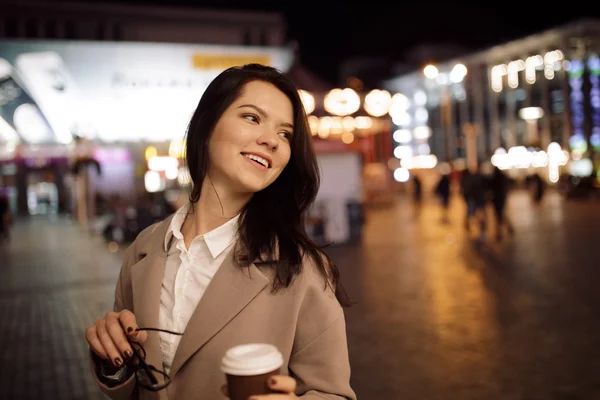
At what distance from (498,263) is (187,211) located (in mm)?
8939

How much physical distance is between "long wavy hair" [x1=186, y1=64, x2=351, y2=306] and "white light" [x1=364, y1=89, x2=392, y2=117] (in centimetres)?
1856

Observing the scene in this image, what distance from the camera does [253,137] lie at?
5.07 feet

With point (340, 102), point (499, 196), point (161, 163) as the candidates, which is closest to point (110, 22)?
point (161, 163)

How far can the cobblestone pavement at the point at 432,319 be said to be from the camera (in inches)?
179

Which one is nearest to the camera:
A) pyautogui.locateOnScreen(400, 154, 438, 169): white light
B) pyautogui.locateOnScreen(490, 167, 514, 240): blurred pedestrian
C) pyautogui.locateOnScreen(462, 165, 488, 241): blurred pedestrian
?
pyautogui.locateOnScreen(490, 167, 514, 240): blurred pedestrian

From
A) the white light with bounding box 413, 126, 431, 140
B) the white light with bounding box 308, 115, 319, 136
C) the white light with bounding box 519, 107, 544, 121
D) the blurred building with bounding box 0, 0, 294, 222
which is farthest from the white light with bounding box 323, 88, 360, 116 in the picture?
the white light with bounding box 413, 126, 431, 140

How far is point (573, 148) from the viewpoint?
50344 millimetres

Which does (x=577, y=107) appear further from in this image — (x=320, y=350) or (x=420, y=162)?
(x=320, y=350)

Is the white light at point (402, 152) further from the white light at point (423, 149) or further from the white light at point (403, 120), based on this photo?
the white light at point (403, 120)

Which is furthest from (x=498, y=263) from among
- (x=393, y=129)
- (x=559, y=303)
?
(x=393, y=129)

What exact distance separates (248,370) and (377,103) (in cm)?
2005

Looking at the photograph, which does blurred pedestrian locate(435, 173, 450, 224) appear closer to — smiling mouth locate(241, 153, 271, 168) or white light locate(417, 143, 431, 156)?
smiling mouth locate(241, 153, 271, 168)

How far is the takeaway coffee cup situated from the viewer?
1074 mm

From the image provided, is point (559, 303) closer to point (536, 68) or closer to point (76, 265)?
point (76, 265)
